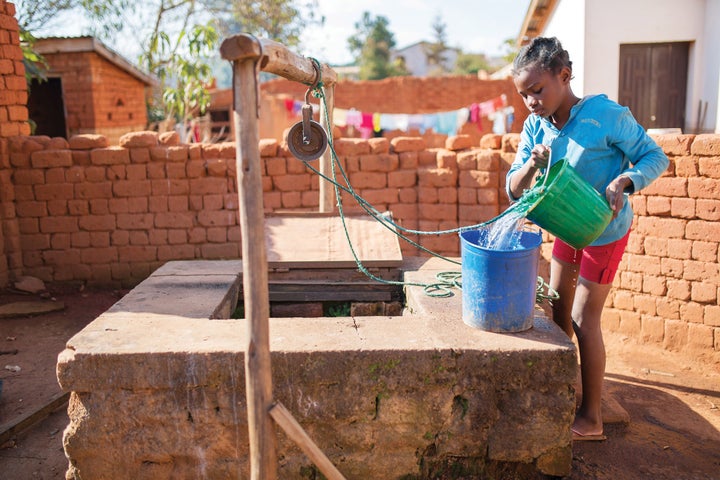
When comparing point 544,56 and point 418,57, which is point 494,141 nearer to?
point 544,56

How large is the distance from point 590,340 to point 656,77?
6.96 meters

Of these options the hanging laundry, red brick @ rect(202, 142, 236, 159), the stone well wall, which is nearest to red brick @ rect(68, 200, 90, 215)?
the stone well wall

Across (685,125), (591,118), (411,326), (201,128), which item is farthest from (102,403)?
(201,128)

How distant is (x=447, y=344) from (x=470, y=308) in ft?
0.99

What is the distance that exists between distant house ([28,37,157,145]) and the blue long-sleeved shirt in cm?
1045

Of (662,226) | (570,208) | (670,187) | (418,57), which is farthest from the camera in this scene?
(418,57)

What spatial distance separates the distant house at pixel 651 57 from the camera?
333 inches

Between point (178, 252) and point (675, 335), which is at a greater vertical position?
point (178, 252)

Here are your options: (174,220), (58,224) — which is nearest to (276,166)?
(174,220)

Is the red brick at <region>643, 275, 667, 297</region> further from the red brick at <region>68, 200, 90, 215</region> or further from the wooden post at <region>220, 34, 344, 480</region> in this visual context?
the red brick at <region>68, 200, 90, 215</region>

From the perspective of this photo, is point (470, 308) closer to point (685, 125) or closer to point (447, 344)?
point (447, 344)

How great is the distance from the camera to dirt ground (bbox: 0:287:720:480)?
3.39 meters

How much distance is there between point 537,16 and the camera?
1195cm

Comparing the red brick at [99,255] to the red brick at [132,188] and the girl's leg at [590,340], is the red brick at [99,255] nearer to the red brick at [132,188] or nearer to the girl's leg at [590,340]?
the red brick at [132,188]
